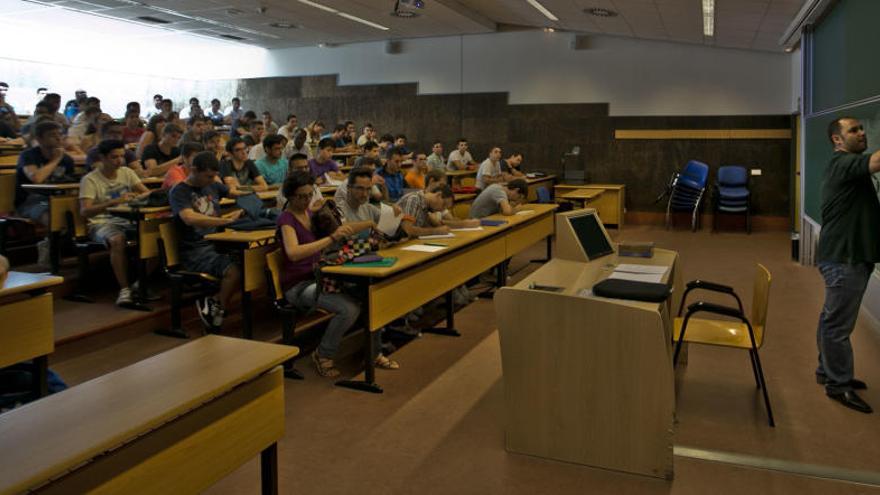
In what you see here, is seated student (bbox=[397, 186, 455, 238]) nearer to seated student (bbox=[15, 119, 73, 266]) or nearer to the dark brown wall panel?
seated student (bbox=[15, 119, 73, 266])

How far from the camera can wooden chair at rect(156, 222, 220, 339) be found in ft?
15.9

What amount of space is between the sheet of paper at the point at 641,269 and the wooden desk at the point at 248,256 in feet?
7.53

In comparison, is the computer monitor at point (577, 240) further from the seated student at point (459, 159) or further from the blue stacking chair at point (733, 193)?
the blue stacking chair at point (733, 193)

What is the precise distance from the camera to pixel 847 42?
5957mm

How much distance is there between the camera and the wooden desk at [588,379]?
2877mm

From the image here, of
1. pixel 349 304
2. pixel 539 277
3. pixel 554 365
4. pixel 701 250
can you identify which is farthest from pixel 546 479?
pixel 701 250

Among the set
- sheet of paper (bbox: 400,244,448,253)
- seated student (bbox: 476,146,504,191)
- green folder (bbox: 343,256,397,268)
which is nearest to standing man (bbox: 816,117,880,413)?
sheet of paper (bbox: 400,244,448,253)

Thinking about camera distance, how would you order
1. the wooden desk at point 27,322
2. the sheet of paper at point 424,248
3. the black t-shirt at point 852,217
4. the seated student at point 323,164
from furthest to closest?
the seated student at point 323,164
the sheet of paper at point 424,248
the black t-shirt at point 852,217
the wooden desk at point 27,322

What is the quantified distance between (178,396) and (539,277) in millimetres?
2114

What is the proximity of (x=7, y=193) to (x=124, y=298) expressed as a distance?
1.91 metres

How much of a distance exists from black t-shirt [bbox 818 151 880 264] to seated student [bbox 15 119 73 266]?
5518 mm

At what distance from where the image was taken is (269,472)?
2383 mm

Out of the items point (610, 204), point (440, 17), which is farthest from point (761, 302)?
point (440, 17)

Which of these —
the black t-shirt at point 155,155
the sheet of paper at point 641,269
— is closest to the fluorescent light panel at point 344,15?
the black t-shirt at point 155,155
